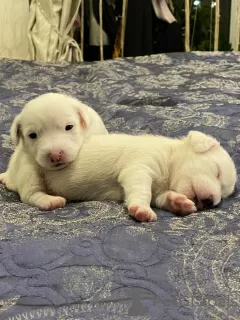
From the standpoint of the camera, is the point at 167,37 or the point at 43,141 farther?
the point at 167,37

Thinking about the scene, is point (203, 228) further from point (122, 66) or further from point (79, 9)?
point (79, 9)

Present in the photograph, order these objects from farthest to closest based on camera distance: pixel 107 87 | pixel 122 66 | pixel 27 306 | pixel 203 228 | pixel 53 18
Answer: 1. pixel 53 18
2. pixel 122 66
3. pixel 107 87
4. pixel 203 228
5. pixel 27 306

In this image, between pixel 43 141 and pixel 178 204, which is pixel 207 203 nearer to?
pixel 178 204

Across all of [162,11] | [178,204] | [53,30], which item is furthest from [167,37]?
[178,204]

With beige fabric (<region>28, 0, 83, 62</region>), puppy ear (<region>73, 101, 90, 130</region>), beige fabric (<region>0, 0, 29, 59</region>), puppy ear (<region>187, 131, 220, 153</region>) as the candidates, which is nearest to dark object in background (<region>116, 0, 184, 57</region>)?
beige fabric (<region>28, 0, 83, 62</region>)

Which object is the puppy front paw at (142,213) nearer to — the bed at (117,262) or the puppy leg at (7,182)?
the bed at (117,262)

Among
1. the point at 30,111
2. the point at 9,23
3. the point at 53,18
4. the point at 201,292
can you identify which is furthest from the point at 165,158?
the point at 9,23

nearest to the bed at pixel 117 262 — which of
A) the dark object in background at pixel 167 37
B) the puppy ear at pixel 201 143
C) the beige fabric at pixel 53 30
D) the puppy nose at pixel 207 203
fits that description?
the puppy nose at pixel 207 203

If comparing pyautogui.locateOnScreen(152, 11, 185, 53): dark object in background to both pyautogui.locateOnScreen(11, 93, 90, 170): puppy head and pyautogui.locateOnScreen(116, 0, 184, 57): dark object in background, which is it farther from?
pyautogui.locateOnScreen(11, 93, 90, 170): puppy head
